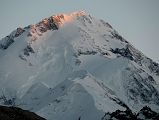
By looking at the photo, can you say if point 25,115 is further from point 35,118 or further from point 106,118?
point 106,118

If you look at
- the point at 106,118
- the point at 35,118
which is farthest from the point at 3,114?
the point at 106,118

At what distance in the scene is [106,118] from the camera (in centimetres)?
12812

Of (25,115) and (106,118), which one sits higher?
(106,118)

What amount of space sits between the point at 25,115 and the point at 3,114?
4245 millimetres

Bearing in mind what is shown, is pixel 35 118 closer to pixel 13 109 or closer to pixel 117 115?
pixel 13 109

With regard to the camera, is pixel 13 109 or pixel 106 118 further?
pixel 106 118

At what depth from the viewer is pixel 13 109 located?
7081cm

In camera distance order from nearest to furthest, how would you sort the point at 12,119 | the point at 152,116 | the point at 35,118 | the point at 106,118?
the point at 12,119
the point at 35,118
the point at 152,116
the point at 106,118

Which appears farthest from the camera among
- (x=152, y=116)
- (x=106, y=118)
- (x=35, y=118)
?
(x=106, y=118)

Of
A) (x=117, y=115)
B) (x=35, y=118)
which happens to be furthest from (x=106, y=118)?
(x=35, y=118)

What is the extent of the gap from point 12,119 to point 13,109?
543 centimetres

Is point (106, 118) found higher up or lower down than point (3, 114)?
higher up

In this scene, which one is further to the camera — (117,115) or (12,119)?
(117,115)

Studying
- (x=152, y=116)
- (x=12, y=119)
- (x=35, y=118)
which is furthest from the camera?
(x=152, y=116)
